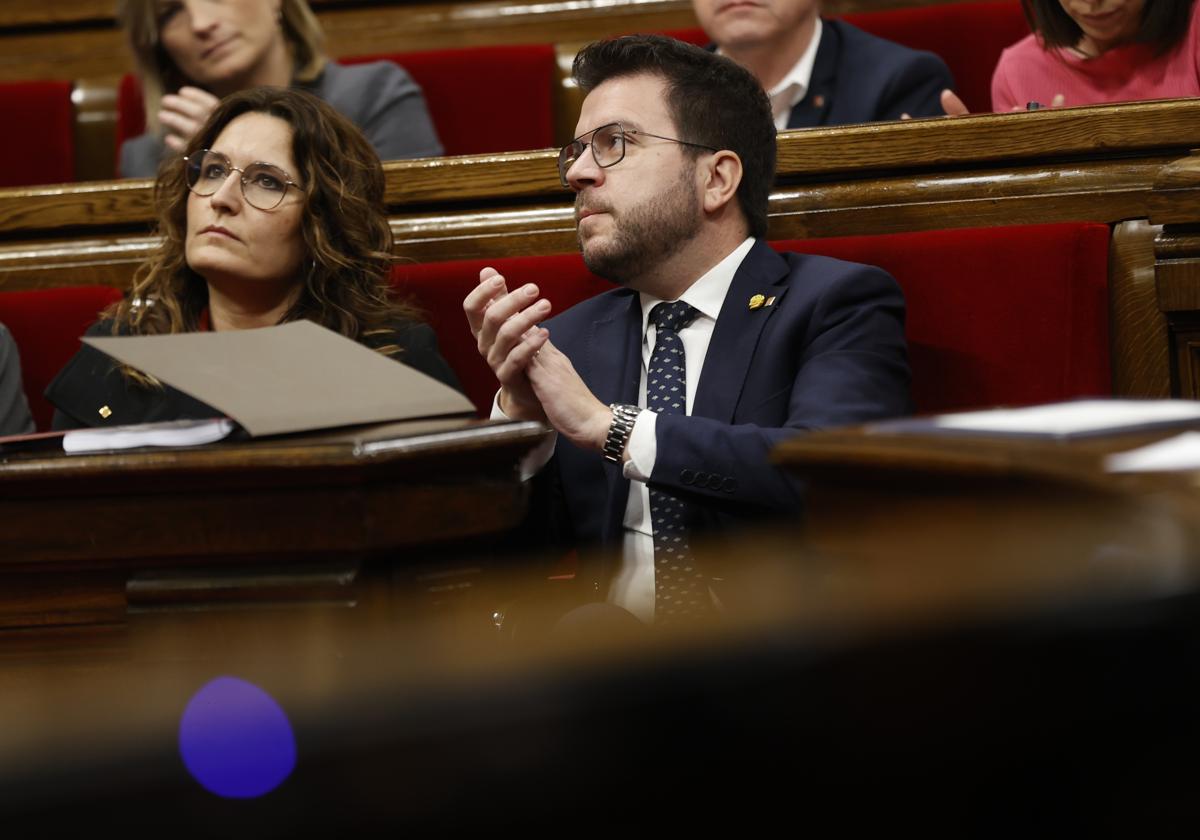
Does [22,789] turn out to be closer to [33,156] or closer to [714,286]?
[714,286]

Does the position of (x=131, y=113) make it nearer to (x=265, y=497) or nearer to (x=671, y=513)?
(x=671, y=513)

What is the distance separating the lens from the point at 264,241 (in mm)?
1038

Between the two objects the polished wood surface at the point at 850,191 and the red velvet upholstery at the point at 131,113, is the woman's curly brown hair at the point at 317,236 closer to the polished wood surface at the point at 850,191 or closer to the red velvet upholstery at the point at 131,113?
the polished wood surface at the point at 850,191

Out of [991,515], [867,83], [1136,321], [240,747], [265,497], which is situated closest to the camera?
[240,747]

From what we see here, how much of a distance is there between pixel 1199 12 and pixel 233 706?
1.14 metres

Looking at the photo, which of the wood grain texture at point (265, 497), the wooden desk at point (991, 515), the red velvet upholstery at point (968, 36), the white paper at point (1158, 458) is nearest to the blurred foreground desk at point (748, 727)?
the wooden desk at point (991, 515)

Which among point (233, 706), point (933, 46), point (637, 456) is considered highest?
point (933, 46)

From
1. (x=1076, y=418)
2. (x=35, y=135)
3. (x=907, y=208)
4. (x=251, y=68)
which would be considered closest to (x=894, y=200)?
(x=907, y=208)

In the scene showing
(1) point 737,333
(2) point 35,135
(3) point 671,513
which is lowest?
(3) point 671,513

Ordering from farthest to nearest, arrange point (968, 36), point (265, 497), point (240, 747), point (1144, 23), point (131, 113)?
1. point (131, 113)
2. point (968, 36)
3. point (1144, 23)
4. point (265, 497)
5. point (240, 747)

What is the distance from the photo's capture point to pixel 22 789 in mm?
141

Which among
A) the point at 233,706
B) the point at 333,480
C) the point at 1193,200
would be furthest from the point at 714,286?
the point at 233,706

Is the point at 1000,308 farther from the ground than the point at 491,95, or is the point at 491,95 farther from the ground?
the point at 491,95

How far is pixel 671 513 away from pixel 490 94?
739mm
